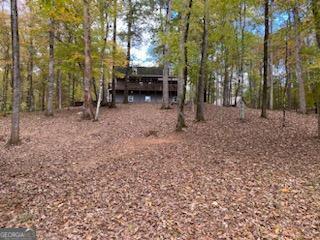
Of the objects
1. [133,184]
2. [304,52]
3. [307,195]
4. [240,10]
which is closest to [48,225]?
[133,184]

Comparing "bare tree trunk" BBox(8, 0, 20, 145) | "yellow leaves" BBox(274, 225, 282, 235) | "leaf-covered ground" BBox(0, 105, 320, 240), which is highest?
"bare tree trunk" BBox(8, 0, 20, 145)

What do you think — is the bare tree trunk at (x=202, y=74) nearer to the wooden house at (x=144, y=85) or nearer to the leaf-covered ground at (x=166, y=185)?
the leaf-covered ground at (x=166, y=185)

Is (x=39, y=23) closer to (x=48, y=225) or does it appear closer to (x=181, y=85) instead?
(x=181, y=85)

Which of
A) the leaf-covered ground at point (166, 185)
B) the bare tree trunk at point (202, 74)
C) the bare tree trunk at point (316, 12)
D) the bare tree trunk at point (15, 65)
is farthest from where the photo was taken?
the bare tree trunk at point (202, 74)

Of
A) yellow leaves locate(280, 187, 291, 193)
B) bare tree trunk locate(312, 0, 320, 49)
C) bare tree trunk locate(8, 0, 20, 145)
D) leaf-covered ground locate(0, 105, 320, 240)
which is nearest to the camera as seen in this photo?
leaf-covered ground locate(0, 105, 320, 240)

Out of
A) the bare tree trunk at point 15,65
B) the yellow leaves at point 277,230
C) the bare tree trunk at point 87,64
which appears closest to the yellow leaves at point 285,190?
the yellow leaves at point 277,230

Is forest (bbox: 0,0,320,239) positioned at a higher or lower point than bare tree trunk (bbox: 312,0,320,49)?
lower

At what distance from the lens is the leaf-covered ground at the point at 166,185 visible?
7074 millimetres

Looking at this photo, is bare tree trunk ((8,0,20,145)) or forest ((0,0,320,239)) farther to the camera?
bare tree trunk ((8,0,20,145))

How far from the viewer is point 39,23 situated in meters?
25.3

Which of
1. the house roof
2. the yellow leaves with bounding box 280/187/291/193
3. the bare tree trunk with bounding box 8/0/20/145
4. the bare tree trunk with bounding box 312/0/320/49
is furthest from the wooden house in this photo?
the yellow leaves with bounding box 280/187/291/193

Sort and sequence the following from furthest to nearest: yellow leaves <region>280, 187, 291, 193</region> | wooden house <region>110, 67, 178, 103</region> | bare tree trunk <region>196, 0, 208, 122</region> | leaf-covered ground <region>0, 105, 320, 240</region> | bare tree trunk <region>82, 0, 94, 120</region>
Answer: wooden house <region>110, 67, 178, 103</region> < bare tree trunk <region>82, 0, 94, 120</region> < bare tree trunk <region>196, 0, 208, 122</region> < yellow leaves <region>280, 187, 291, 193</region> < leaf-covered ground <region>0, 105, 320, 240</region>

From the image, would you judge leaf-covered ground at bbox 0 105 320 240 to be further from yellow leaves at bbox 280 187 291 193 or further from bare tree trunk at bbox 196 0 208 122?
bare tree trunk at bbox 196 0 208 122

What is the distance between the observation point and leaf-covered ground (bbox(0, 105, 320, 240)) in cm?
707
